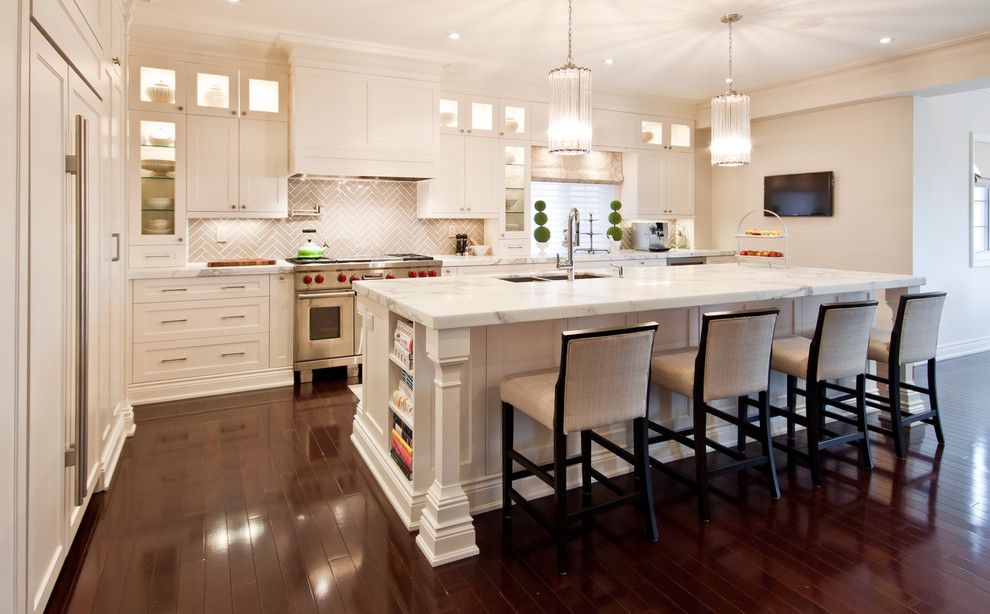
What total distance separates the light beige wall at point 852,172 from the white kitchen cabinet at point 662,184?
2.26 feet

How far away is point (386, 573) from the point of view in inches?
86.2

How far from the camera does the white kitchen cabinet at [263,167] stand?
486 centimetres

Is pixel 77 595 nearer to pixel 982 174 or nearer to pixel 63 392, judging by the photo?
pixel 63 392

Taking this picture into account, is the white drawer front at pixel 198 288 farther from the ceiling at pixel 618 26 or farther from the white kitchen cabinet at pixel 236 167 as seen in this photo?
the ceiling at pixel 618 26

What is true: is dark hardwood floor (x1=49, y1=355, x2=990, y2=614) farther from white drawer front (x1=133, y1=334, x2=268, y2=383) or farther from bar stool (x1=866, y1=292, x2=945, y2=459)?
white drawer front (x1=133, y1=334, x2=268, y2=383)

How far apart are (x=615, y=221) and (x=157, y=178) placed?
4.25 meters

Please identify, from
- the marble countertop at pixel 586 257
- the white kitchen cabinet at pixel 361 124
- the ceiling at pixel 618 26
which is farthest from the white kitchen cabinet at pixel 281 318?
the ceiling at pixel 618 26

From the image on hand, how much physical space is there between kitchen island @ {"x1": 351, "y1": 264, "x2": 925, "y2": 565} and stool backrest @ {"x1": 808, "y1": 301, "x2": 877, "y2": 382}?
22cm

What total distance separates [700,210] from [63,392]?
6.66 meters

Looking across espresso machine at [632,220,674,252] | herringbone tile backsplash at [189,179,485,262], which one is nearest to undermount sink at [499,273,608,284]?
herringbone tile backsplash at [189,179,485,262]

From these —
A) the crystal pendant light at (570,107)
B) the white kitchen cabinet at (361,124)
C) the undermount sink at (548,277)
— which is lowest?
the undermount sink at (548,277)

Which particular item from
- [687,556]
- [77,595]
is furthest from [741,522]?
[77,595]

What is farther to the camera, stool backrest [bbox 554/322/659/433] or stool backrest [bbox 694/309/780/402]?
stool backrest [bbox 694/309/780/402]

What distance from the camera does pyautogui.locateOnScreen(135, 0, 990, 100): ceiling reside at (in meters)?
4.06
